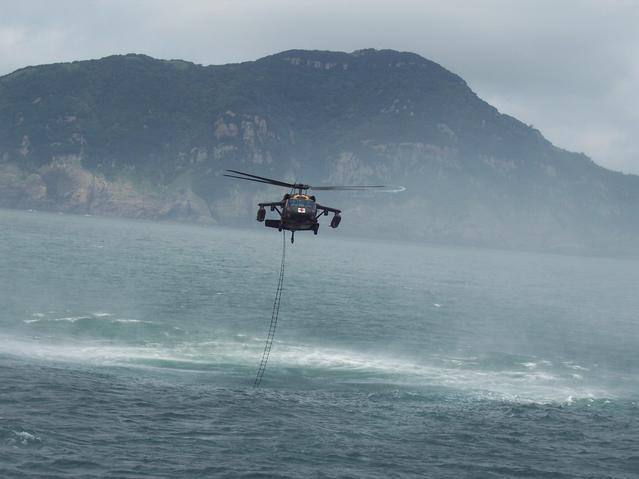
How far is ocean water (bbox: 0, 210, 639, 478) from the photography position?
6369 cm

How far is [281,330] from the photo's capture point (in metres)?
128

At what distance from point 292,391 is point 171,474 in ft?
98.8

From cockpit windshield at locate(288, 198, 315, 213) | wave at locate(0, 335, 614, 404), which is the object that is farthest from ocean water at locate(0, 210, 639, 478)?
cockpit windshield at locate(288, 198, 315, 213)

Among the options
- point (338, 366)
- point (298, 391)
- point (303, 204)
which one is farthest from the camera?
point (338, 366)

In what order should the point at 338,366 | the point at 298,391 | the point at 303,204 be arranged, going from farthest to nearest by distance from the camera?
the point at 338,366 → the point at 298,391 → the point at 303,204

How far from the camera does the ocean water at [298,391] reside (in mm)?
63688

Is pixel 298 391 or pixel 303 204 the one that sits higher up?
pixel 303 204

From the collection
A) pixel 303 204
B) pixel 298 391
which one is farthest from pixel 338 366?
pixel 303 204

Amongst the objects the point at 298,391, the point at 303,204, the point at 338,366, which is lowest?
the point at 298,391

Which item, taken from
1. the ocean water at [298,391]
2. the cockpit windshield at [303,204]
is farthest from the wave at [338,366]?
the cockpit windshield at [303,204]

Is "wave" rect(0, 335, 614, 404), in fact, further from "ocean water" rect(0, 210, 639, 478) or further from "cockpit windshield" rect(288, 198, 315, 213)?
"cockpit windshield" rect(288, 198, 315, 213)

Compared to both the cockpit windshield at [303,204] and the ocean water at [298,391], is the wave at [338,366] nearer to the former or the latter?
the ocean water at [298,391]

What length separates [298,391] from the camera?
8750 cm

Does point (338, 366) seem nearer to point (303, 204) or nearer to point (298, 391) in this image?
point (298, 391)
